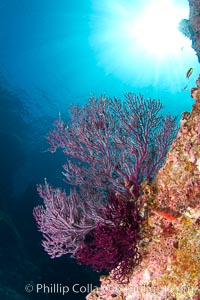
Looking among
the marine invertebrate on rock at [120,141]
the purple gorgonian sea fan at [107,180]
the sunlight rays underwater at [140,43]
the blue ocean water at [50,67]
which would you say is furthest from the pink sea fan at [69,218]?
the sunlight rays underwater at [140,43]

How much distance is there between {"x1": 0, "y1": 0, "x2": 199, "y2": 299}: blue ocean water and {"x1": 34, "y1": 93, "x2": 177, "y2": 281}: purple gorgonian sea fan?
46.1ft

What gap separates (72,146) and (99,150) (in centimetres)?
79

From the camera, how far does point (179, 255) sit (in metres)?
3.53

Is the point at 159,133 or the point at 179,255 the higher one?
the point at 159,133

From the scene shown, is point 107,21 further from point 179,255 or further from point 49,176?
point 179,255

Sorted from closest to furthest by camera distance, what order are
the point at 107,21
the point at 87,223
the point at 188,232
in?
the point at 188,232
the point at 87,223
the point at 107,21

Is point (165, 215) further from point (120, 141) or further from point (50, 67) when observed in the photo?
point (50, 67)

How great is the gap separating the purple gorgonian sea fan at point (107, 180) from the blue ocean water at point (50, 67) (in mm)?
14062

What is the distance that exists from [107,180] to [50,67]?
38553 mm

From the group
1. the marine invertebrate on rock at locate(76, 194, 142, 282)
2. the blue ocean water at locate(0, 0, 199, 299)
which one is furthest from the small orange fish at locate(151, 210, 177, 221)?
the blue ocean water at locate(0, 0, 199, 299)

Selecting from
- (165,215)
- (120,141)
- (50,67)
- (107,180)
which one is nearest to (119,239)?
(165,215)

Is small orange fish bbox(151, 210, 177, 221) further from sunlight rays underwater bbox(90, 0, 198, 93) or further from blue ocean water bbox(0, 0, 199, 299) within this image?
sunlight rays underwater bbox(90, 0, 198, 93)

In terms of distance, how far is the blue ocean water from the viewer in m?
28.5

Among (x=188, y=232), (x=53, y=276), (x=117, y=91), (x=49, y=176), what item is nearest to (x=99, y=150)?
(x=188, y=232)
